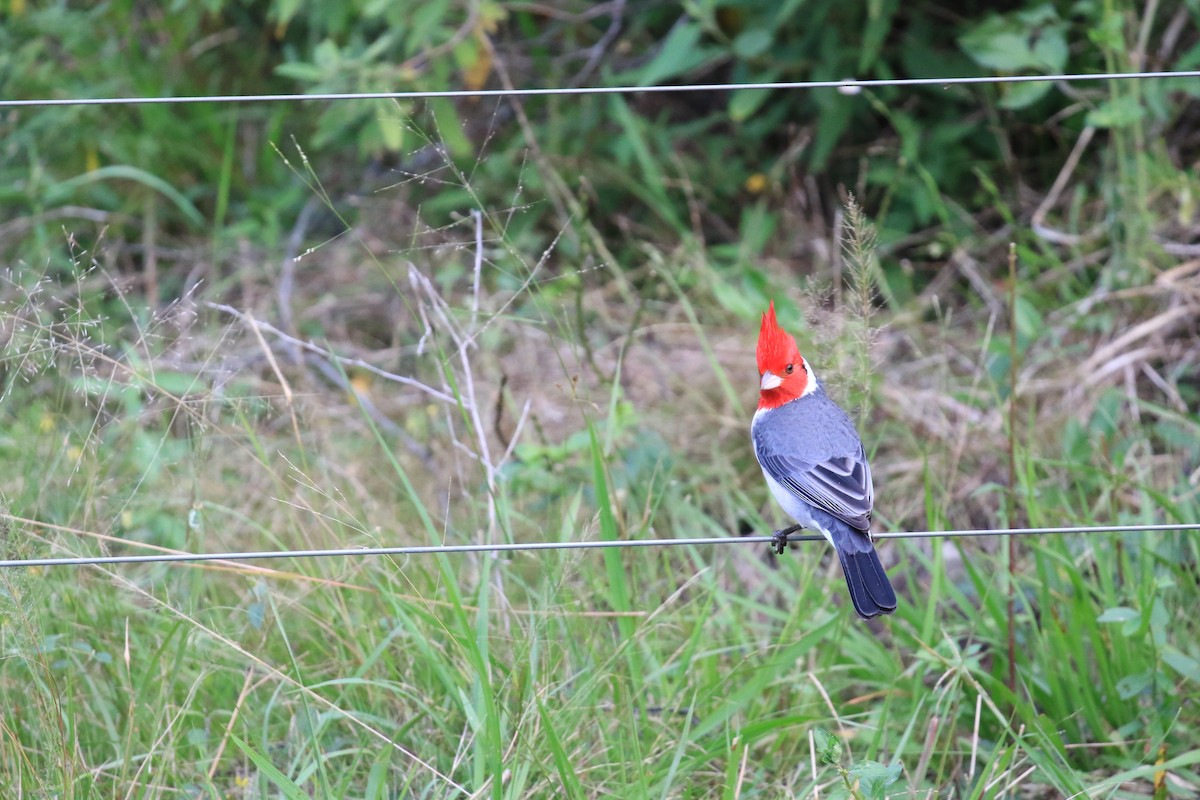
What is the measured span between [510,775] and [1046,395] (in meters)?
2.62

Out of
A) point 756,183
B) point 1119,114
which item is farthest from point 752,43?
point 1119,114

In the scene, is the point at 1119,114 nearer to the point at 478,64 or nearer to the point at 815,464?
the point at 815,464

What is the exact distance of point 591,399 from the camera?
10.6 ft

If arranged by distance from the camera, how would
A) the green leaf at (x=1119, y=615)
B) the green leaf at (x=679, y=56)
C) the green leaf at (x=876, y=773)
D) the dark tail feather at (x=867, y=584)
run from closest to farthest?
the green leaf at (x=876, y=773), the dark tail feather at (x=867, y=584), the green leaf at (x=1119, y=615), the green leaf at (x=679, y=56)

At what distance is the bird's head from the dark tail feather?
52 centimetres

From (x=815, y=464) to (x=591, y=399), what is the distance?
0.66 m

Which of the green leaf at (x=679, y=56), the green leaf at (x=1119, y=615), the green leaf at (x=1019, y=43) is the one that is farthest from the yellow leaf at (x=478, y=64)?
the green leaf at (x=1119, y=615)

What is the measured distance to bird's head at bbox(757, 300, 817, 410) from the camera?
119 inches

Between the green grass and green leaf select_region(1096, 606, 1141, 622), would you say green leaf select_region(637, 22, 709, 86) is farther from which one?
green leaf select_region(1096, 606, 1141, 622)

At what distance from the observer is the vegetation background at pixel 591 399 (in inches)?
107

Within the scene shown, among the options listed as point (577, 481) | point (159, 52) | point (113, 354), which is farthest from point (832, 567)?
point (159, 52)

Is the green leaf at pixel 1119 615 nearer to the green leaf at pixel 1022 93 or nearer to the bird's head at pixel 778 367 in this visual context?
the bird's head at pixel 778 367

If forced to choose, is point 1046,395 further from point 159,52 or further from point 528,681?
point 159,52

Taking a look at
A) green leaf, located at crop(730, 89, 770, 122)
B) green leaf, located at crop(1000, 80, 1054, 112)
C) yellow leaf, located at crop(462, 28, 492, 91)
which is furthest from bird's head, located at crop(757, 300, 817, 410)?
yellow leaf, located at crop(462, 28, 492, 91)
